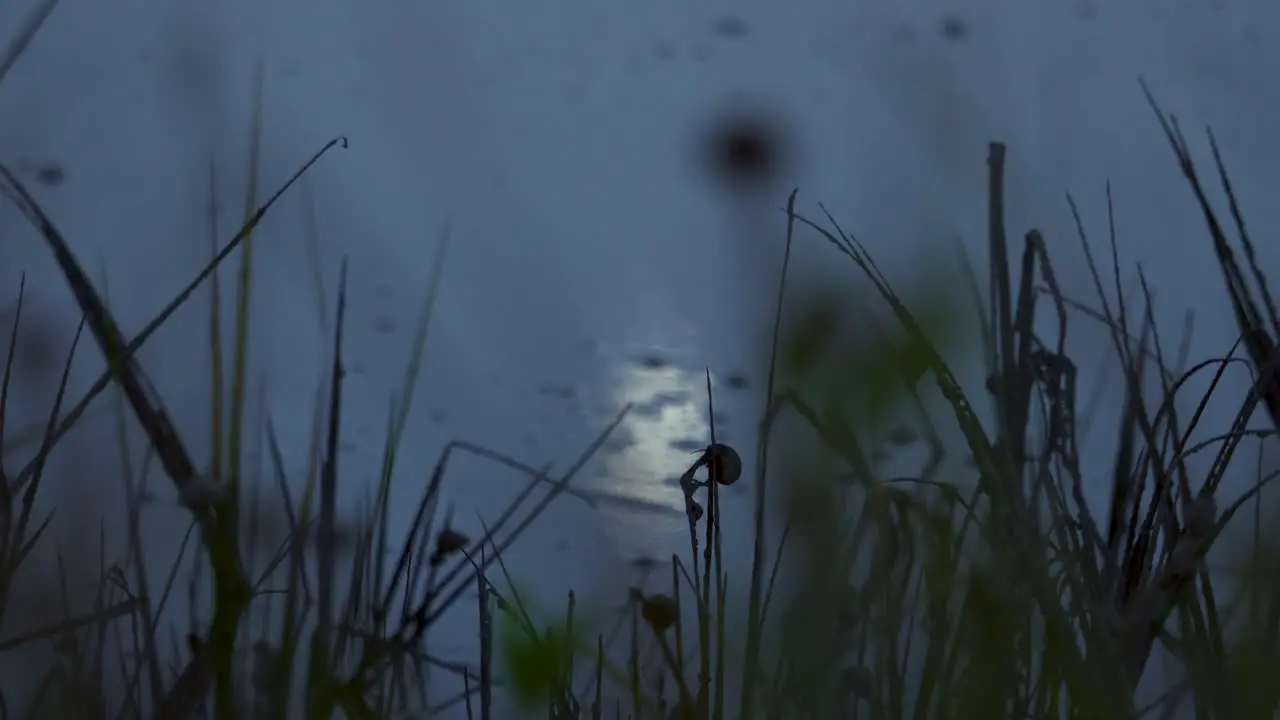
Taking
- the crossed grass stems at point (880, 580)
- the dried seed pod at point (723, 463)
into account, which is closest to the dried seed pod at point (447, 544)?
the crossed grass stems at point (880, 580)

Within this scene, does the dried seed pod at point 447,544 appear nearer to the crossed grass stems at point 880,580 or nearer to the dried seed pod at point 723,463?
the crossed grass stems at point 880,580

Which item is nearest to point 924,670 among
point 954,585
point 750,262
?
point 954,585

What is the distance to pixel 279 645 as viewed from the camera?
446 millimetres

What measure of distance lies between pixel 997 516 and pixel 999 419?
50 mm

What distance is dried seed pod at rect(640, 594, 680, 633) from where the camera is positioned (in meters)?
0.56

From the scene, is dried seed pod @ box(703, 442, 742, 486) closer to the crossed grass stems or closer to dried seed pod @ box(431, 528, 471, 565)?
the crossed grass stems

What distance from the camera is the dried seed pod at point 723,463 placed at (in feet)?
1.63

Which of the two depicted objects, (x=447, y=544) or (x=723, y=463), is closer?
(x=723, y=463)

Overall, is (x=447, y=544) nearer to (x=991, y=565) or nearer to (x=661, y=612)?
(x=661, y=612)

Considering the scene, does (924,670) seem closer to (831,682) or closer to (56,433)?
(831,682)

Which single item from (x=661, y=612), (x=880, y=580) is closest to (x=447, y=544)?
(x=661, y=612)

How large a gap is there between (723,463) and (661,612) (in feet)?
0.33

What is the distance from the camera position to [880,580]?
49cm

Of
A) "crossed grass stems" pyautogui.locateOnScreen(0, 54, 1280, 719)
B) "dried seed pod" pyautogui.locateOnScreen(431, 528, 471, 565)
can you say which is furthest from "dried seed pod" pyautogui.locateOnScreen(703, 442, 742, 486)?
"dried seed pod" pyautogui.locateOnScreen(431, 528, 471, 565)
